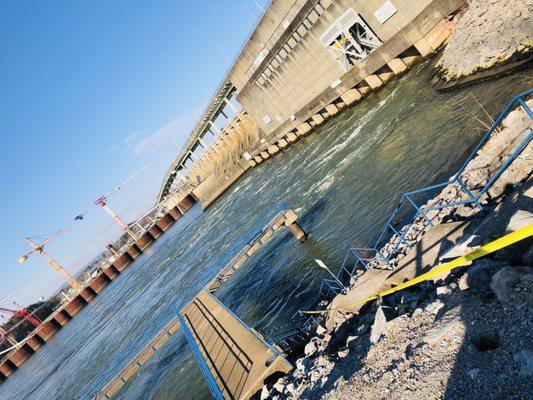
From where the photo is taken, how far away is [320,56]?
30.0m

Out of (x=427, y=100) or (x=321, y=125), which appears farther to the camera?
(x=321, y=125)

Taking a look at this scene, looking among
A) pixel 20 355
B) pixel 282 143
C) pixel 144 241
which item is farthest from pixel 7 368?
pixel 282 143

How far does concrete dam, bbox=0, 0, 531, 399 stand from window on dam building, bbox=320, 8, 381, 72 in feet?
0.33

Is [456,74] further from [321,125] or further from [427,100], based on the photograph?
[321,125]

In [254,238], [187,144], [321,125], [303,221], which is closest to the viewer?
[254,238]

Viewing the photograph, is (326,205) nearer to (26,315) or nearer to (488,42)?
(488,42)

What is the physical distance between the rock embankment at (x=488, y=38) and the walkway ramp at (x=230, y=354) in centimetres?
1458

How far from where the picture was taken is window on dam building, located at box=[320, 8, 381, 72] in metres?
25.8

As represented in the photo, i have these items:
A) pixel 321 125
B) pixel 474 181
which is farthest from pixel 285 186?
pixel 474 181

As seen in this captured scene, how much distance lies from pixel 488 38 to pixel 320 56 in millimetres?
16213

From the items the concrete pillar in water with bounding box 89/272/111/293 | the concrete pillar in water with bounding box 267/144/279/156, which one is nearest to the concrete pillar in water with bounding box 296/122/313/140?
the concrete pillar in water with bounding box 267/144/279/156

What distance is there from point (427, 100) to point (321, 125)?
57.3 ft

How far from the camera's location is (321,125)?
36156mm

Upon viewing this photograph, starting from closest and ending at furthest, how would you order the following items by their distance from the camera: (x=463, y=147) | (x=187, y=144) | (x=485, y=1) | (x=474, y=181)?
(x=474, y=181), (x=463, y=147), (x=485, y=1), (x=187, y=144)
